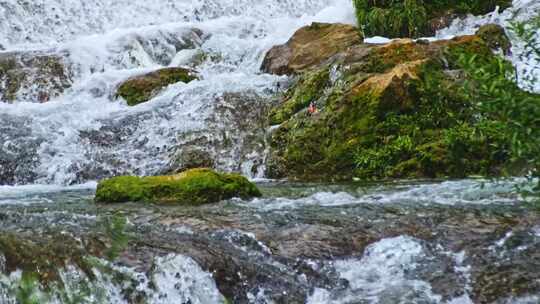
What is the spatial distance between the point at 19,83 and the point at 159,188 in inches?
284

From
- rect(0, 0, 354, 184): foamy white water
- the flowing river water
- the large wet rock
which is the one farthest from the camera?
the large wet rock

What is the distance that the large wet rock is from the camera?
14.2 meters

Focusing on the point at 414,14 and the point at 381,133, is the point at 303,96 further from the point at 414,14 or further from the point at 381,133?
the point at 414,14

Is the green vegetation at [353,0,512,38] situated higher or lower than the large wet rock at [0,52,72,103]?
higher

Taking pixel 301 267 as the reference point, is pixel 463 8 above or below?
above

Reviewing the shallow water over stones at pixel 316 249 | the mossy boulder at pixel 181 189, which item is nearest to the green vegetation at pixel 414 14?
the mossy boulder at pixel 181 189

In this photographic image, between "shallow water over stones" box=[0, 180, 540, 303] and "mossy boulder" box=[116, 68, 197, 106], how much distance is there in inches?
254

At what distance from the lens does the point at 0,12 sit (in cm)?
1786

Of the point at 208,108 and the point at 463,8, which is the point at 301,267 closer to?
the point at 208,108

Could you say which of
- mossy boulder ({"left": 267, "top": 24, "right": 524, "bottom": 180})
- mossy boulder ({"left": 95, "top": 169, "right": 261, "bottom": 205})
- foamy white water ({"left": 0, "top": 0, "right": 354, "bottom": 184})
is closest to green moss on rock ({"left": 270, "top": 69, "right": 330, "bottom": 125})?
mossy boulder ({"left": 267, "top": 24, "right": 524, "bottom": 180})

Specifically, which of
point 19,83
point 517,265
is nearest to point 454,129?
point 517,265

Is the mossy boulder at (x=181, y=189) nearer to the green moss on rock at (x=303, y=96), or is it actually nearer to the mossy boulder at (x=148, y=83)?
the green moss on rock at (x=303, y=96)

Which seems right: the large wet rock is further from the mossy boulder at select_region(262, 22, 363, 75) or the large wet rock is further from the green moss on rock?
the green moss on rock

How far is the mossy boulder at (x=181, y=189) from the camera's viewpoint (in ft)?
26.7
